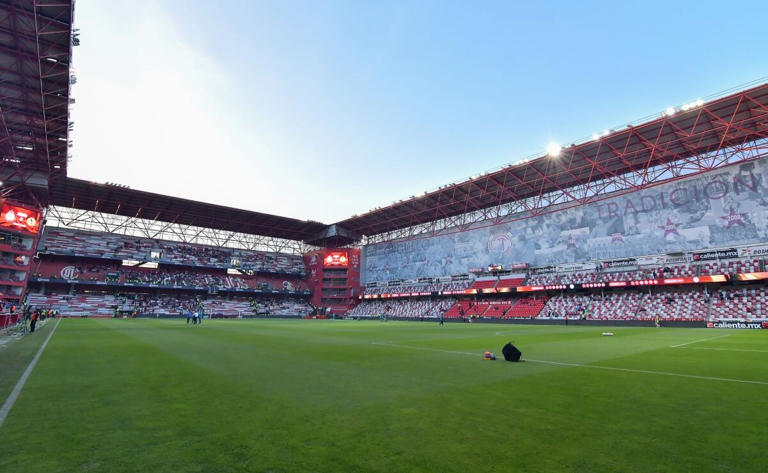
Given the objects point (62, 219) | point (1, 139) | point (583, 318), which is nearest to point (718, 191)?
point (583, 318)

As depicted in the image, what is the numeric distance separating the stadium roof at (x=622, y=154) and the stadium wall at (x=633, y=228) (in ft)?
11.4

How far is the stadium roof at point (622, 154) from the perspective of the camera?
118 ft

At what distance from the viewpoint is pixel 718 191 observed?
3906 cm

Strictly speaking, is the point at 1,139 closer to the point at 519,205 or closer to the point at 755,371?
the point at 755,371

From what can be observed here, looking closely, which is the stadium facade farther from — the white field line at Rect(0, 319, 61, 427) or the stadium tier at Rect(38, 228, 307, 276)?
the white field line at Rect(0, 319, 61, 427)

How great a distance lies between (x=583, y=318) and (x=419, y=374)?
42.3 m

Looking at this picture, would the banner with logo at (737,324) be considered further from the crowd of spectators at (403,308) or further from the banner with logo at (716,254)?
the crowd of spectators at (403,308)

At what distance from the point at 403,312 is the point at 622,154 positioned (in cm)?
4403

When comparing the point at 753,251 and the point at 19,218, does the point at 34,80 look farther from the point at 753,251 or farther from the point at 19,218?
the point at 753,251

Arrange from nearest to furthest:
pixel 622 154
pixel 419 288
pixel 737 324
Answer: pixel 737 324 < pixel 622 154 < pixel 419 288

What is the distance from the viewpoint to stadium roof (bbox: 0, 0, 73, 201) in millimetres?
23703

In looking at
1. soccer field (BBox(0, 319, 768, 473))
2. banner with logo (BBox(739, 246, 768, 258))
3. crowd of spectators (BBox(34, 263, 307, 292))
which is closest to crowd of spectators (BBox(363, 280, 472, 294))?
crowd of spectators (BBox(34, 263, 307, 292))

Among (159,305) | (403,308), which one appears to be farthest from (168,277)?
(403,308)

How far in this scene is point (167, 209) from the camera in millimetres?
67312
